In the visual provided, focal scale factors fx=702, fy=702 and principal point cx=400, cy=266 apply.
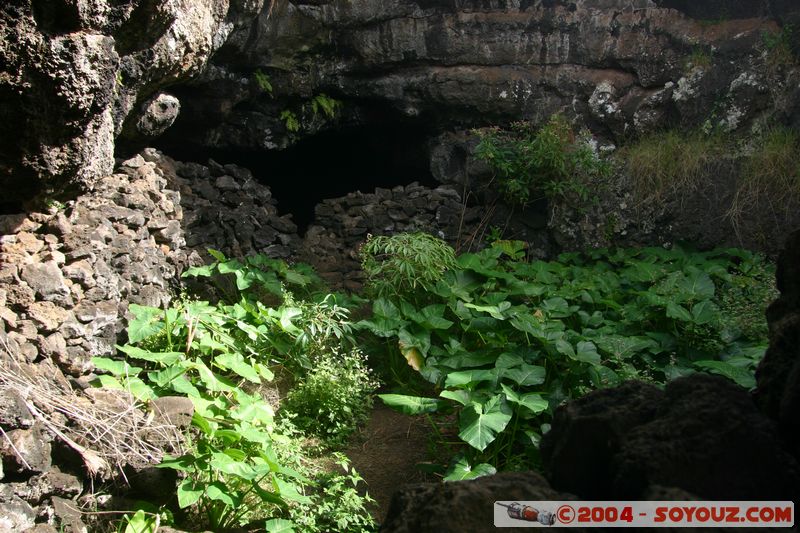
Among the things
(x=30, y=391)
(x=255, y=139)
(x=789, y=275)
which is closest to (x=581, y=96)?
(x=255, y=139)

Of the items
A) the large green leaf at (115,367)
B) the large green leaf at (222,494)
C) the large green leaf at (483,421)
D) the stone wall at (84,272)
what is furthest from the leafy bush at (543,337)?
the stone wall at (84,272)

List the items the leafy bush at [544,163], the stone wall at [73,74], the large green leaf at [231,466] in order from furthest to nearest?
the leafy bush at [544,163], the large green leaf at [231,466], the stone wall at [73,74]

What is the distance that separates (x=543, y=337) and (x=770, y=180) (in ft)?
13.5

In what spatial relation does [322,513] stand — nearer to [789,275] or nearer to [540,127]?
[789,275]

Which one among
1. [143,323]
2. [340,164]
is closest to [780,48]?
[340,164]

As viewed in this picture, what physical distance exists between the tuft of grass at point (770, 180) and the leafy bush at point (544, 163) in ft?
4.79

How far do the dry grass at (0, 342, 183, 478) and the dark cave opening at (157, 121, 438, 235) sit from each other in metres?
5.13

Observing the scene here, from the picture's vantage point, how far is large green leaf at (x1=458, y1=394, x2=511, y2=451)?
4.23 meters

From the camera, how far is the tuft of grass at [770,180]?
292 inches

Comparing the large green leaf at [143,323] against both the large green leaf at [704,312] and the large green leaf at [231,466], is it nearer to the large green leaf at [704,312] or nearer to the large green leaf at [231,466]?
the large green leaf at [231,466]

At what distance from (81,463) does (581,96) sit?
7.09 metres

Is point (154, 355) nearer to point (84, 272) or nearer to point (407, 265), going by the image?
point (84, 272)

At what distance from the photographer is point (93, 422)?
4043mm

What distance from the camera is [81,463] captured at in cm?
385
